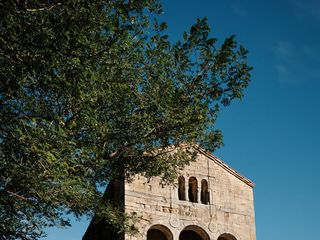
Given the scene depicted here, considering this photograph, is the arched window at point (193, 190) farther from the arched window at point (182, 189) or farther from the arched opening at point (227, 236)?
the arched opening at point (227, 236)

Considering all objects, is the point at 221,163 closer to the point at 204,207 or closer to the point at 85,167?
the point at 204,207

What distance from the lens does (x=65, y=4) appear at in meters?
9.40

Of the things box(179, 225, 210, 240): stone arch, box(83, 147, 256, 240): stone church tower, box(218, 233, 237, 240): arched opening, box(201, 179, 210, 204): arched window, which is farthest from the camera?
box(201, 179, 210, 204): arched window

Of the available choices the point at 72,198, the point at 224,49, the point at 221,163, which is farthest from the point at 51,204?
the point at 221,163

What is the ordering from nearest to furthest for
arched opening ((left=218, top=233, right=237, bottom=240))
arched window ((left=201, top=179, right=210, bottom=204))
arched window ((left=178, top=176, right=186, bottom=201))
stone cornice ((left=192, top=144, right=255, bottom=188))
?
arched window ((left=178, top=176, right=186, bottom=201)) < arched opening ((left=218, top=233, right=237, bottom=240)) < arched window ((left=201, top=179, right=210, bottom=204)) < stone cornice ((left=192, top=144, right=255, bottom=188))

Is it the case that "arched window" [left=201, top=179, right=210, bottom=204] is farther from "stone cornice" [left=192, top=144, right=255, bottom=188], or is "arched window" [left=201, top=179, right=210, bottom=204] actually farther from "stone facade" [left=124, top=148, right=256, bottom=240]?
"stone cornice" [left=192, top=144, right=255, bottom=188]

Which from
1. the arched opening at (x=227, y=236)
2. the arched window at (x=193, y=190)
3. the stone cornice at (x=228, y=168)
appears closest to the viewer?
the arched opening at (x=227, y=236)

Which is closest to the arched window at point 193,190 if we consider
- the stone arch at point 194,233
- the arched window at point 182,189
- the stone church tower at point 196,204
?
the stone church tower at point 196,204

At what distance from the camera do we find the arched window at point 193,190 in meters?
20.9

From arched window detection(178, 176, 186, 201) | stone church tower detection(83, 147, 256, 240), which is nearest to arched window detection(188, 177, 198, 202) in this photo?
stone church tower detection(83, 147, 256, 240)

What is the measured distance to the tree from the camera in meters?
9.66

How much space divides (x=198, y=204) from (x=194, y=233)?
1876mm

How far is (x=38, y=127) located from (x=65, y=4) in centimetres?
282

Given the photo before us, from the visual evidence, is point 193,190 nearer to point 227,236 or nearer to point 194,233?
point 194,233
